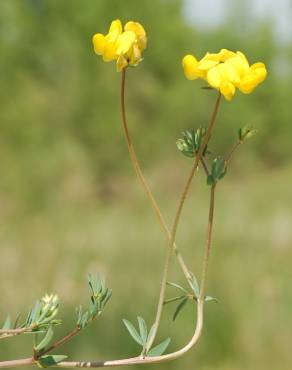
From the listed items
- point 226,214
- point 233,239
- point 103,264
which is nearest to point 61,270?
point 103,264

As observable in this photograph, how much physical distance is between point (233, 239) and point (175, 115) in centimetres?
875

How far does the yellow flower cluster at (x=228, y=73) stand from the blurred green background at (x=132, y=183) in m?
3.20

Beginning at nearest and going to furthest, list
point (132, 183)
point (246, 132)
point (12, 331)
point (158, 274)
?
point (12, 331) → point (246, 132) → point (158, 274) → point (132, 183)

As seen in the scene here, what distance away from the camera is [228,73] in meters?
0.54

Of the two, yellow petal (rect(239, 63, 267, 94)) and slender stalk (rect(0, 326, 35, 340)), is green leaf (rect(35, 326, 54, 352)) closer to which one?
slender stalk (rect(0, 326, 35, 340))

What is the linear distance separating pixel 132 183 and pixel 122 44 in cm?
1484

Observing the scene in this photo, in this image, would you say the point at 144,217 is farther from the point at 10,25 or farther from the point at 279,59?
the point at 279,59

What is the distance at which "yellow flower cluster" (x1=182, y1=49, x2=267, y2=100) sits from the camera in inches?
20.9

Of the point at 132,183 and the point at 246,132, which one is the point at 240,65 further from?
the point at 132,183

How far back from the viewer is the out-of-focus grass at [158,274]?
13.6 feet

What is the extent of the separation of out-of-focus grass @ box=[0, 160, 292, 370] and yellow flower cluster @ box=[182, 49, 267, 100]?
9.87 ft

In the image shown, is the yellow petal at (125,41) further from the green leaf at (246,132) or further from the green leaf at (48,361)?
the green leaf at (48,361)

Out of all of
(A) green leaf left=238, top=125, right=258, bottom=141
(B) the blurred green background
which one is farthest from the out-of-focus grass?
(A) green leaf left=238, top=125, right=258, bottom=141

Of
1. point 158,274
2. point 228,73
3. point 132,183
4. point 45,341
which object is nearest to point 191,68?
point 228,73
